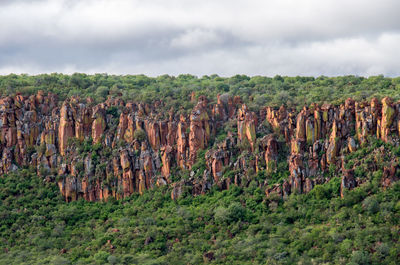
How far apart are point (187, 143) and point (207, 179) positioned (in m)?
6.74

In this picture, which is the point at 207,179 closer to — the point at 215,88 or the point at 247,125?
the point at 247,125

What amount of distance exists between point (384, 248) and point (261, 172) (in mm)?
22095

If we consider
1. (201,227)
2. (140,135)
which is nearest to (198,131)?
(140,135)

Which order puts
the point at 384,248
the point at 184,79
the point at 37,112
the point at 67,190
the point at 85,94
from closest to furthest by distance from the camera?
the point at 384,248
the point at 67,190
the point at 37,112
the point at 85,94
the point at 184,79

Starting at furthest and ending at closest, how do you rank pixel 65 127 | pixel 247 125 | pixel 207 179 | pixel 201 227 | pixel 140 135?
pixel 65 127 → pixel 140 135 → pixel 247 125 → pixel 207 179 → pixel 201 227

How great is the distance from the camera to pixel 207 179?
91.4 metres

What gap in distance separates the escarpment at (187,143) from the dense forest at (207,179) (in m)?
0.17

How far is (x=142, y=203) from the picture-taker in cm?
9206

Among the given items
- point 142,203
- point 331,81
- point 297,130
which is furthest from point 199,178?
point 331,81

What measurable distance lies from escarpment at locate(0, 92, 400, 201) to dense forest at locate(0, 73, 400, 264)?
0.17 metres

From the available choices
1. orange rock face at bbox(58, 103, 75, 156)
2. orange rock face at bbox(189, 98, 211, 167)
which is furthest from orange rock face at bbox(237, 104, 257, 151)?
orange rock face at bbox(58, 103, 75, 156)

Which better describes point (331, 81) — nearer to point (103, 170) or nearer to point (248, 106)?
point (248, 106)

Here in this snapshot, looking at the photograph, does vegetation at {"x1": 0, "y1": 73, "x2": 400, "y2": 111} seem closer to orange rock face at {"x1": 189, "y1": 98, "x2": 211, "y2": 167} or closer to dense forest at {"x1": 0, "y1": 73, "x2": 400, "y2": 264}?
dense forest at {"x1": 0, "y1": 73, "x2": 400, "y2": 264}

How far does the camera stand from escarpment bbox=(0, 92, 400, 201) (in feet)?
284
